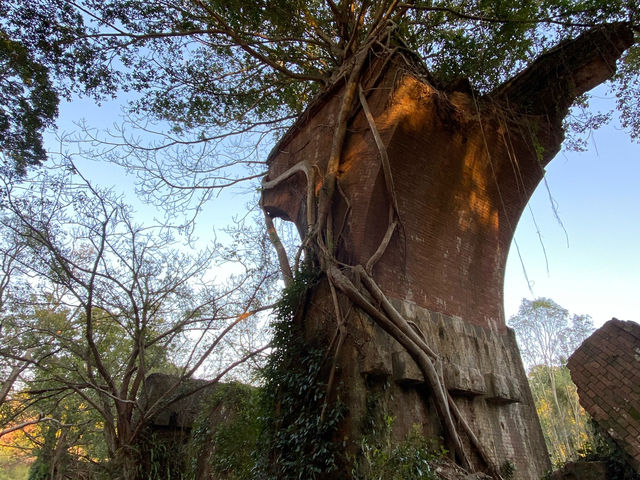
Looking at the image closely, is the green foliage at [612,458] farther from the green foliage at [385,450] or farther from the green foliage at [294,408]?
the green foliage at [294,408]

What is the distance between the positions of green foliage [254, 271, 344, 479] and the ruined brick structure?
0.75ft

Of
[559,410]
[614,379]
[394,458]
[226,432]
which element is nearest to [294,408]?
[394,458]

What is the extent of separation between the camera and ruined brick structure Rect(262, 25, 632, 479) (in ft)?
14.6

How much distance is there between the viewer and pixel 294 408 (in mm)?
4328

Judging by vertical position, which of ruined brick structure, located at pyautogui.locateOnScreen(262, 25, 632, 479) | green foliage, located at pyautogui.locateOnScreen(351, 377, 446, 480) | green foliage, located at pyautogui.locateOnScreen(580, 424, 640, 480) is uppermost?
ruined brick structure, located at pyautogui.locateOnScreen(262, 25, 632, 479)

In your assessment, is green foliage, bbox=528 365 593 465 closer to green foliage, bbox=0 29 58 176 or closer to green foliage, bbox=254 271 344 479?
green foliage, bbox=254 271 344 479

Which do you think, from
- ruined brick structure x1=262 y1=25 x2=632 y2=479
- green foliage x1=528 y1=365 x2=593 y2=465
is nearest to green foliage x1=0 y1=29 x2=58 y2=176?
ruined brick structure x1=262 y1=25 x2=632 y2=479

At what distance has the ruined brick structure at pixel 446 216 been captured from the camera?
4.46 meters

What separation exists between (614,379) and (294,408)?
3301mm

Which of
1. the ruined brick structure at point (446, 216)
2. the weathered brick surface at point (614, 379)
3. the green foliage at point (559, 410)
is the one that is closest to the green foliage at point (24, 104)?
the ruined brick structure at point (446, 216)

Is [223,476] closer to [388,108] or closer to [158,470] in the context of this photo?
[158,470]

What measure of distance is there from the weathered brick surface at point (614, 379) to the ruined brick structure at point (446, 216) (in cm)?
96

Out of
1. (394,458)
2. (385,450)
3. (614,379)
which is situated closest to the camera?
(394,458)

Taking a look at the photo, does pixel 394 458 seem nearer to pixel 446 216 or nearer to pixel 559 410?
pixel 446 216
